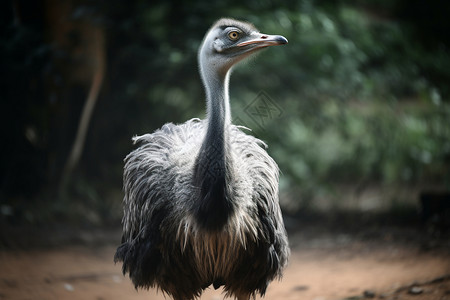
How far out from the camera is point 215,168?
302 cm

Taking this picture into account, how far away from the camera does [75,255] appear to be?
575 cm

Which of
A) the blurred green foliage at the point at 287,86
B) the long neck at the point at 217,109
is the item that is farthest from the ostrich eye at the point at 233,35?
the blurred green foliage at the point at 287,86

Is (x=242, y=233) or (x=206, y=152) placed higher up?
(x=206, y=152)

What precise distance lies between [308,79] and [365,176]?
2.14m

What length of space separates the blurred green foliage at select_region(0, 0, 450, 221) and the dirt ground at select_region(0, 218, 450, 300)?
1326 millimetres

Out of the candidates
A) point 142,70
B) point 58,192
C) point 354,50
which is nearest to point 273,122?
point 354,50

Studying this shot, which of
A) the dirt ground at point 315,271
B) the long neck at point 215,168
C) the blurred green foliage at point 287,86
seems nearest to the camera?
the long neck at point 215,168

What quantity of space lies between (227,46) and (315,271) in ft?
9.84

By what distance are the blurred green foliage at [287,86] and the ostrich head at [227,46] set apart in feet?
7.68

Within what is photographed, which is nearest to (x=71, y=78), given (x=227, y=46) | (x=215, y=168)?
(x=227, y=46)

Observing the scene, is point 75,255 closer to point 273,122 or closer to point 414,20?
point 273,122

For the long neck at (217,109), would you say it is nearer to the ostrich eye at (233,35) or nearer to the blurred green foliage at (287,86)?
the ostrich eye at (233,35)

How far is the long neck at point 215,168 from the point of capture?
9.82 feet

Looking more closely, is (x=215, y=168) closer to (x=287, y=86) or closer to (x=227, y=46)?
(x=227, y=46)
